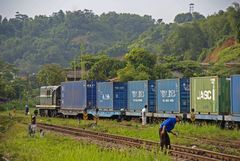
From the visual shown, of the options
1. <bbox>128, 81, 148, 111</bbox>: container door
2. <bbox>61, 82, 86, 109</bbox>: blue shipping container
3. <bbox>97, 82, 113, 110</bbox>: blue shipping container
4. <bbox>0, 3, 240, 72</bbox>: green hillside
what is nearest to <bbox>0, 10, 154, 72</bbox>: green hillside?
<bbox>0, 3, 240, 72</bbox>: green hillside

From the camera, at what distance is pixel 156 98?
91.5 feet

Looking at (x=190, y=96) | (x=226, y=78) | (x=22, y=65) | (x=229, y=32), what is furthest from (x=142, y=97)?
(x=22, y=65)

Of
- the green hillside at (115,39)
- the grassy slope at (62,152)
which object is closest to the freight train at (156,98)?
the grassy slope at (62,152)

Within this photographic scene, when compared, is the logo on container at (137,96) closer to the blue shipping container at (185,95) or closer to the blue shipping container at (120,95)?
the blue shipping container at (120,95)

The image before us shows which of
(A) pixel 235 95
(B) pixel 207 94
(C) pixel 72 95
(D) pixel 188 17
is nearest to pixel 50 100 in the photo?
(C) pixel 72 95

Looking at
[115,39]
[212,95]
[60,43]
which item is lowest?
[212,95]

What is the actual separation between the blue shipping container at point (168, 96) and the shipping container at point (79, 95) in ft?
28.8

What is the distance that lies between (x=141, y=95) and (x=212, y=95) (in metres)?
7.46

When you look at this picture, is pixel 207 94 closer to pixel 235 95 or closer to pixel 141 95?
pixel 235 95

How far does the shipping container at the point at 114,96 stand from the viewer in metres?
32.0

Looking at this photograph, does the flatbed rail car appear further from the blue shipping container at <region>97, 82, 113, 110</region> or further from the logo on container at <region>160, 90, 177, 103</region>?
the logo on container at <region>160, 90, 177, 103</region>

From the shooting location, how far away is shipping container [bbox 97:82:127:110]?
32031mm

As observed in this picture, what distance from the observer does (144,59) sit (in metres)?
57.4

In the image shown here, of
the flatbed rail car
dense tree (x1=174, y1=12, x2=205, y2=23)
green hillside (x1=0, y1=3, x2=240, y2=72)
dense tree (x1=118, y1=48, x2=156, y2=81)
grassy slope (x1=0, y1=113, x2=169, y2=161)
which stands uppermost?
dense tree (x1=174, y1=12, x2=205, y2=23)
